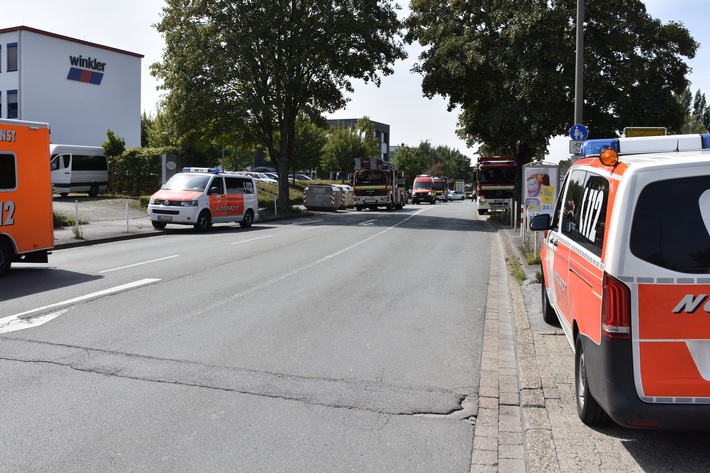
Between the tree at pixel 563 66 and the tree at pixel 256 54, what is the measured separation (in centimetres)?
507

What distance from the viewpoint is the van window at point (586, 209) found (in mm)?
4710

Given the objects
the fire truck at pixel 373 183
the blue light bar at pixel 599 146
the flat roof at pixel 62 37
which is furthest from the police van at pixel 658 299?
the flat roof at pixel 62 37

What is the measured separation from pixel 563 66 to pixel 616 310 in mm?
29911

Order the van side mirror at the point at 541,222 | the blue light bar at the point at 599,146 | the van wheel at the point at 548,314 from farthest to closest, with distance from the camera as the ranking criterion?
the van wheel at the point at 548,314, the van side mirror at the point at 541,222, the blue light bar at the point at 599,146

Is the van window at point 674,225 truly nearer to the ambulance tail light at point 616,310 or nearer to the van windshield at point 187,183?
the ambulance tail light at point 616,310

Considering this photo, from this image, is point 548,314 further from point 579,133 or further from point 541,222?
point 579,133

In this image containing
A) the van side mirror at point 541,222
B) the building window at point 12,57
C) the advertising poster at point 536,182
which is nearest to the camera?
the van side mirror at point 541,222

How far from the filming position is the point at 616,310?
4125 millimetres

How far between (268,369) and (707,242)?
381cm

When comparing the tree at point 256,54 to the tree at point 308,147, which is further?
the tree at point 308,147

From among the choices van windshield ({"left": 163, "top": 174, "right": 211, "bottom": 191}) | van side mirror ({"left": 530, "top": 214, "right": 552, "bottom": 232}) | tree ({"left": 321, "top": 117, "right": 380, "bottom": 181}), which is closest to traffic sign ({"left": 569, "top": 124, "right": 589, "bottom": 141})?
van side mirror ({"left": 530, "top": 214, "right": 552, "bottom": 232})

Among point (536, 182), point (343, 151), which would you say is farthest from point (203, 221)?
point (343, 151)

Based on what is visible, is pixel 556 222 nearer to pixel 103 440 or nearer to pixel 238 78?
pixel 103 440

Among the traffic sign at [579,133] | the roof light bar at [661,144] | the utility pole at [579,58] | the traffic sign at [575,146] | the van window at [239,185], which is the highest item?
the utility pole at [579,58]
